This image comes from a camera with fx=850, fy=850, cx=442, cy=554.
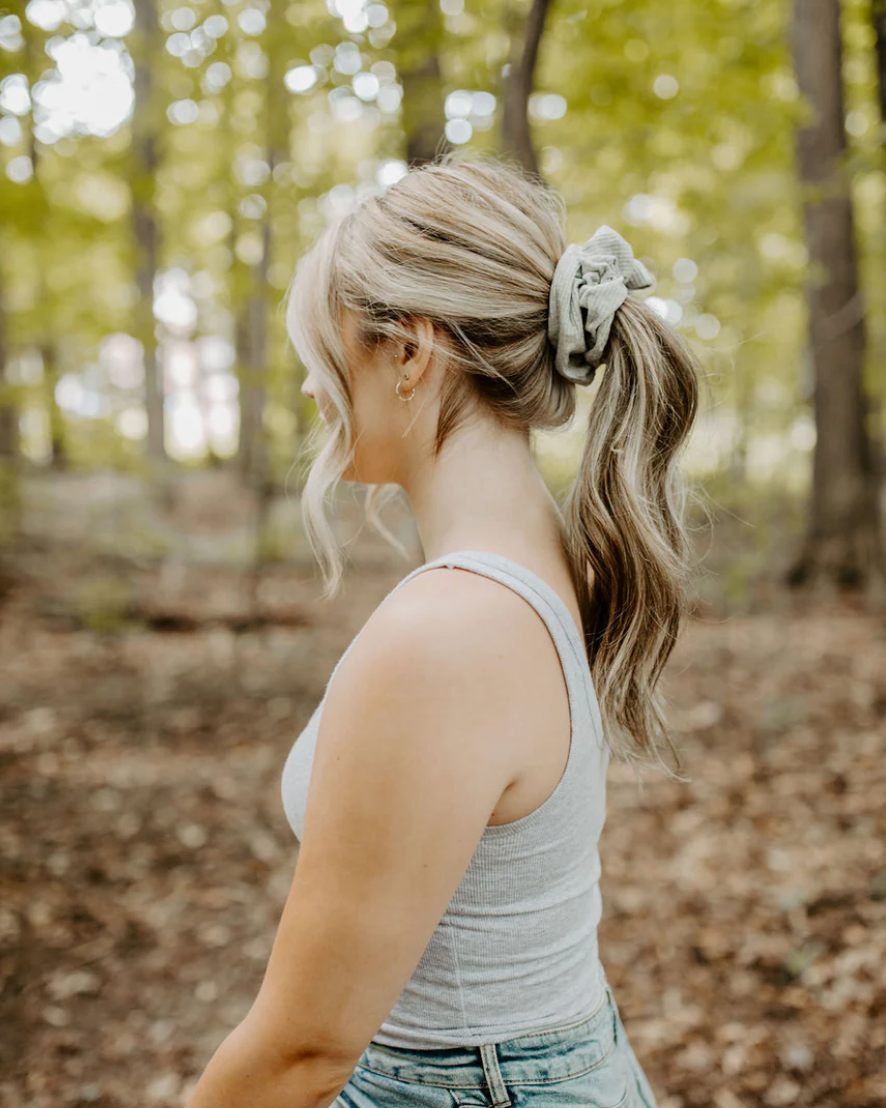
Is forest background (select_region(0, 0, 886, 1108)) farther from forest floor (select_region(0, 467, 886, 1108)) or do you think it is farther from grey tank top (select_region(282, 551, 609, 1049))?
grey tank top (select_region(282, 551, 609, 1049))

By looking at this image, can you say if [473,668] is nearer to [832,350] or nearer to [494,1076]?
[494,1076]

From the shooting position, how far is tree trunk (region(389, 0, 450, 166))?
4.38 m

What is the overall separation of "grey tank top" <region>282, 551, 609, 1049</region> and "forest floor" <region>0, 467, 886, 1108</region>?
0.35 m

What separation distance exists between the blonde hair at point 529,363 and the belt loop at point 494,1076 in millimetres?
513

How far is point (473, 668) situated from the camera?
101 centimetres

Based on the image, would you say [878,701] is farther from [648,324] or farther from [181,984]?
[648,324]

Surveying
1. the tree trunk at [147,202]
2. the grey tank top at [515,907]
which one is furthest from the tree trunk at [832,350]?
the grey tank top at [515,907]

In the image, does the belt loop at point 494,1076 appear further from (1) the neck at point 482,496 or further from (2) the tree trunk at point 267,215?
(2) the tree trunk at point 267,215

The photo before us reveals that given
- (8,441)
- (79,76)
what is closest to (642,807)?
(79,76)

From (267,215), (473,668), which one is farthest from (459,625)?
(267,215)

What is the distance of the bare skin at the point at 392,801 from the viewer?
38.7 inches

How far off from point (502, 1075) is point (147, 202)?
6.34 metres

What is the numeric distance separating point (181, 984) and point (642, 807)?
267 cm

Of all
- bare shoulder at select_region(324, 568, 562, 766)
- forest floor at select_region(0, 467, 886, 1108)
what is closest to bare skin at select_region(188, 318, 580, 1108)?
bare shoulder at select_region(324, 568, 562, 766)
